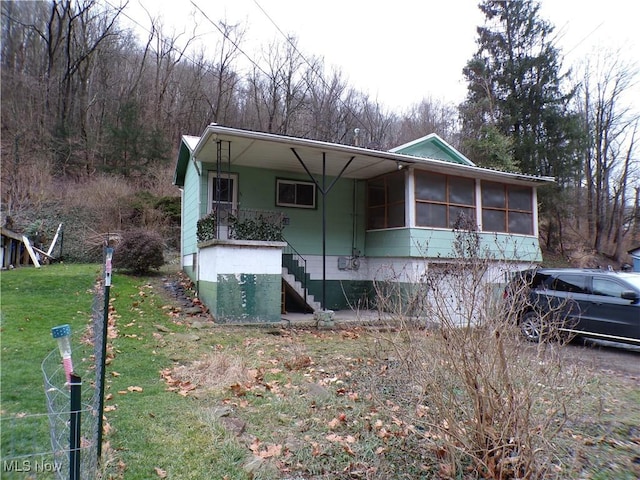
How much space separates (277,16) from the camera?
9.20 m

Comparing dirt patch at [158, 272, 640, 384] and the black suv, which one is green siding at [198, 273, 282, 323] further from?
the black suv

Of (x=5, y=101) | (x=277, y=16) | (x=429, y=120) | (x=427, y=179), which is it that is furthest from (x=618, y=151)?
(x=5, y=101)

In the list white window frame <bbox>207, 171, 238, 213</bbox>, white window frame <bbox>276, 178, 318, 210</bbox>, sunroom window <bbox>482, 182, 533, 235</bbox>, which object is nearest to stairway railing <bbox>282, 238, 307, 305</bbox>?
white window frame <bbox>276, 178, 318, 210</bbox>

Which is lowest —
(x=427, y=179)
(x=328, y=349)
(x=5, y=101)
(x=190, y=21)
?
(x=328, y=349)

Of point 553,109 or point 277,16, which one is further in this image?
point 553,109

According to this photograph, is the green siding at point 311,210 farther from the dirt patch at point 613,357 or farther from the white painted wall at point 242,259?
the dirt patch at point 613,357

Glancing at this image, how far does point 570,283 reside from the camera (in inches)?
322

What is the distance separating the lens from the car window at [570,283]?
8062 mm

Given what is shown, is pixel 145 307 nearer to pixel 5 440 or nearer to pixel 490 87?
pixel 5 440

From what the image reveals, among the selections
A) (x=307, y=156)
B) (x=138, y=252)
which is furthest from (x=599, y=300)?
(x=138, y=252)

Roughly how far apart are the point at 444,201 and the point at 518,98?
606 inches

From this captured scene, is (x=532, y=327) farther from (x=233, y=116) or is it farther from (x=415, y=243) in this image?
(x=233, y=116)

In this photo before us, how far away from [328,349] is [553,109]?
21729mm

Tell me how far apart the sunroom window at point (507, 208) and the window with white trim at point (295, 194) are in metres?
5.35
